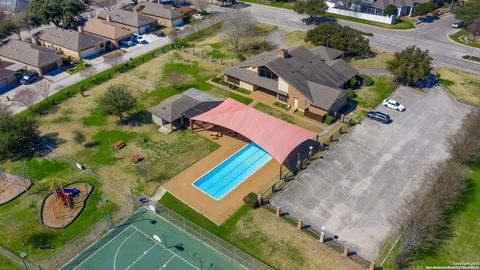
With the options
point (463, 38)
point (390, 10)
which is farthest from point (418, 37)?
point (390, 10)

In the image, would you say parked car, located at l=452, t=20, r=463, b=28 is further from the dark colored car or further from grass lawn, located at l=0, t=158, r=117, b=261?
grass lawn, located at l=0, t=158, r=117, b=261

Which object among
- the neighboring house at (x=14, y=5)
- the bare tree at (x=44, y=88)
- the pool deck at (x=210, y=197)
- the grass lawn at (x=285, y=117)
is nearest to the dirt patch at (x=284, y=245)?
the pool deck at (x=210, y=197)

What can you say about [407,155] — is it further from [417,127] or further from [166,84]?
[166,84]

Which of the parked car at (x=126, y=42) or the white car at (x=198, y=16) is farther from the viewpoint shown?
the white car at (x=198, y=16)

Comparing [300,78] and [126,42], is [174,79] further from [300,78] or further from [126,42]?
[126,42]

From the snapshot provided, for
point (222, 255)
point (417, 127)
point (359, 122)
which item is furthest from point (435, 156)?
point (222, 255)

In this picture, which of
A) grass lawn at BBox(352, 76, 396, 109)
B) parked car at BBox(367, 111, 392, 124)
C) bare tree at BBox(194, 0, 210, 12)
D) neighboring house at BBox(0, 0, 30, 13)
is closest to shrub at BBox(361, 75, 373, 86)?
grass lawn at BBox(352, 76, 396, 109)

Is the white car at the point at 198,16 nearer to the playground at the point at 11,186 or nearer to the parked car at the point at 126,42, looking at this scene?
the parked car at the point at 126,42
